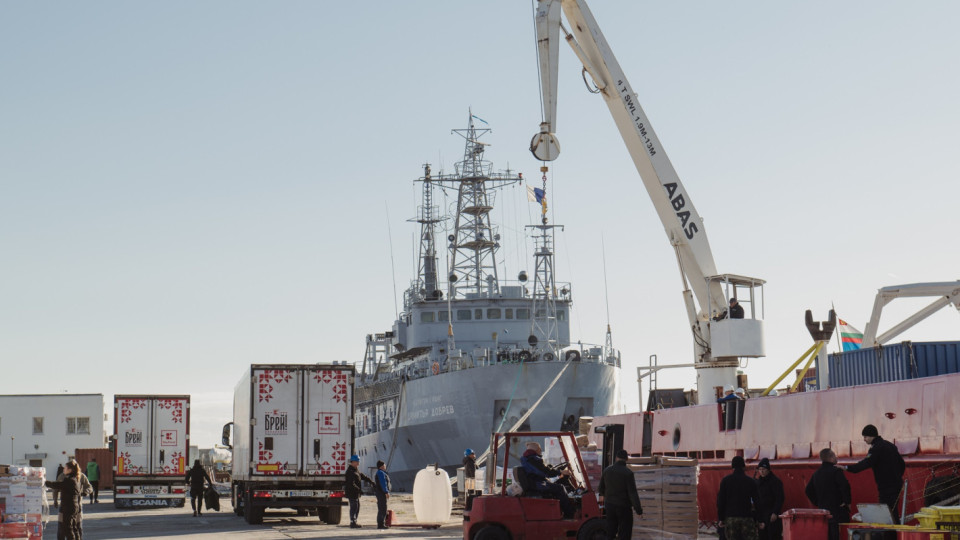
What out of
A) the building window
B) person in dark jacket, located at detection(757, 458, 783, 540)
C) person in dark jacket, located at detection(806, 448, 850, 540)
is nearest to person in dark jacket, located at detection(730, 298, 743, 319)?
person in dark jacket, located at detection(757, 458, 783, 540)

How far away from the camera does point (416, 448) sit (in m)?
48.7

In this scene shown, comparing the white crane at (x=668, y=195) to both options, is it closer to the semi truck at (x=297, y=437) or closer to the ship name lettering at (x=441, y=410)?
the semi truck at (x=297, y=437)

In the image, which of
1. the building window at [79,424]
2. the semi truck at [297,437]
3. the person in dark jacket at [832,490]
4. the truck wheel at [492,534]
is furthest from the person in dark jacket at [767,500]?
the building window at [79,424]

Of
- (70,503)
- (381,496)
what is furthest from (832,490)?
(70,503)

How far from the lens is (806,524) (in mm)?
13062

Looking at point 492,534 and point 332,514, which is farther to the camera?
point 332,514

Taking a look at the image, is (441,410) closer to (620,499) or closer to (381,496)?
(381,496)

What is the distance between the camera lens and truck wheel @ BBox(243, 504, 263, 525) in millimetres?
24562

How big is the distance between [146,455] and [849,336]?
20463mm

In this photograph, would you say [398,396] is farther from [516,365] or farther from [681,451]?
[681,451]

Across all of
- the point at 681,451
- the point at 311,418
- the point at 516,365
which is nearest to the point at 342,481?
the point at 311,418

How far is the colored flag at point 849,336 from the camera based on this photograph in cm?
2647

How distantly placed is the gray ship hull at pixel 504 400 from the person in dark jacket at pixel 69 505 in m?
24.7

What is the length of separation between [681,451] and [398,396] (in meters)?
30.4
